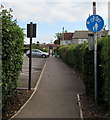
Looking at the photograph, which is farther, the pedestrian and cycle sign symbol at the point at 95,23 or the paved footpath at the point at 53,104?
the pedestrian and cycle sign symbol at the point at 95,23

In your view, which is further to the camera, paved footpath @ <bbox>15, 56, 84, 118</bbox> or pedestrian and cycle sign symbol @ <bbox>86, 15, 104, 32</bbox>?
pedestrian and cycle sign symbol @ <bbox>86, 15, 104, 32</bbox>

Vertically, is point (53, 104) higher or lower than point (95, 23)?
lower

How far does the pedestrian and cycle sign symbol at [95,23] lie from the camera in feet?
20.8

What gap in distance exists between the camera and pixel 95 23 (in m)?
6.37

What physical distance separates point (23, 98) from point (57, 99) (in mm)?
1174

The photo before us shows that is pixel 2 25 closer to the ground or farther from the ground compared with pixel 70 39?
closer to the ground

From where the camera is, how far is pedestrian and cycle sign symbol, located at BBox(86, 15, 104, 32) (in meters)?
6.33

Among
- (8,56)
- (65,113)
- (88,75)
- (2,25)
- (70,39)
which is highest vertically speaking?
(70,39)

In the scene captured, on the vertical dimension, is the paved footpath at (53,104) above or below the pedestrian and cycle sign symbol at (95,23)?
below

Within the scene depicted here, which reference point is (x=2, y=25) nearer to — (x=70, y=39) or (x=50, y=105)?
(x=50, y=105)

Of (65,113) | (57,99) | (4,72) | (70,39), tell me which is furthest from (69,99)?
(70,39)

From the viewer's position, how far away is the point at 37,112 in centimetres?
577

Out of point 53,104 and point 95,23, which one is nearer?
point 95,23

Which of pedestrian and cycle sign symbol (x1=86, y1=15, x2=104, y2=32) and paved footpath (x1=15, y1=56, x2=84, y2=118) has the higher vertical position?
pedestrian and cycle sign symbol (x1=86, y1=15, x2=104, y2=32)
